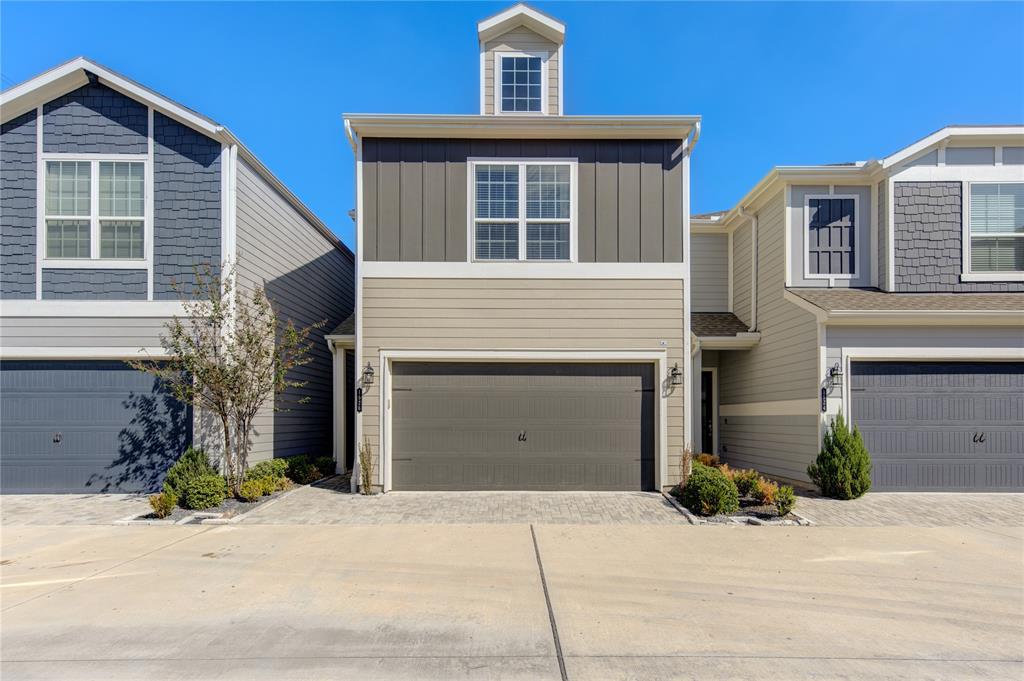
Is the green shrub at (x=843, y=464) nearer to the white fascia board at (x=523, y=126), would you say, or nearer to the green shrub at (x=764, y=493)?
the green shrub at (x=764, y=493)

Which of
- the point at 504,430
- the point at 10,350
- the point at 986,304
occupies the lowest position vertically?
the point at 504,430

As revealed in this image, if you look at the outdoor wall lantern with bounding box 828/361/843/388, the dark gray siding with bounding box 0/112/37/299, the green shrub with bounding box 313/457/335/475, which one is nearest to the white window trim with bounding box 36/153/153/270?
the dark gray siding with bounding box 0/112/37/299

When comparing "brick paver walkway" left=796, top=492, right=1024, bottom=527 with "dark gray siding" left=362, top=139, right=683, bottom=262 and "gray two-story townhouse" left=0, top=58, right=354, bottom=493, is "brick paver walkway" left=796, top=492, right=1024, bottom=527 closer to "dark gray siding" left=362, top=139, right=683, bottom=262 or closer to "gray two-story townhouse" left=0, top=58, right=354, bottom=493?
"dark gray siding" left=362, top=139, right=683, bottom=262

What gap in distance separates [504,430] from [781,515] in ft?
14.1

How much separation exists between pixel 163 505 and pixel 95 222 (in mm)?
4743

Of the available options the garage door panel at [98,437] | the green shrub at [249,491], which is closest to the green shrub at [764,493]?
the green shrub at [249,491]

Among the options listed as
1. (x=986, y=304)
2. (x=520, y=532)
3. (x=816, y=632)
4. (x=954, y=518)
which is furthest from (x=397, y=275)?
(x=986, y=304)

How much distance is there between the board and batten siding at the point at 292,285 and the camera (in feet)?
33.9

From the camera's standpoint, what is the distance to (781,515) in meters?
8.18

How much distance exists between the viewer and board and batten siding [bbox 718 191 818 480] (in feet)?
33.8

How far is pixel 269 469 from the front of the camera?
9938 millimetres

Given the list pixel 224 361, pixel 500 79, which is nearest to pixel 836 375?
pixel 500 79

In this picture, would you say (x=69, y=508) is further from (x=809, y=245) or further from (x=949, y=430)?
(x=949, y=430)

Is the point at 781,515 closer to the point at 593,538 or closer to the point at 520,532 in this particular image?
the point at 593,538
